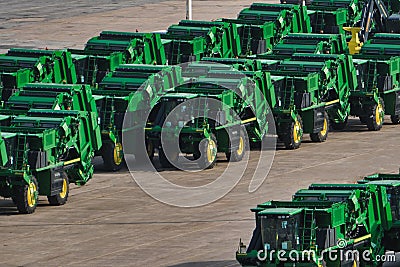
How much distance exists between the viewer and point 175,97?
2037 inches

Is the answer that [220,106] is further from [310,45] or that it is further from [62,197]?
[310,45]

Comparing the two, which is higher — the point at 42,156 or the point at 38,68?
the point at 38,68

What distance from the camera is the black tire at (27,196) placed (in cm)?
4438

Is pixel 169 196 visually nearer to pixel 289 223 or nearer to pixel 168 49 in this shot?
pixel 289 223

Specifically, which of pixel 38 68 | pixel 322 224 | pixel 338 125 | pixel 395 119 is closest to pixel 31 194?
pixel 322 224

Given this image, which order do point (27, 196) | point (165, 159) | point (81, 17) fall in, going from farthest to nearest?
point (81, 17) → point (165, 159) → point (27, 196)

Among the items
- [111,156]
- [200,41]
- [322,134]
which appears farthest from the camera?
[200,41]

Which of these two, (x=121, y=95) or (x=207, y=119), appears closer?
(x=207, y=119)

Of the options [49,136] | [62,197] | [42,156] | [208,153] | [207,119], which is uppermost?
[49,136]

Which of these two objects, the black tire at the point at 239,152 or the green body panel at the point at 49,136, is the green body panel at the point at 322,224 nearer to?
the green body panel at the point at 49,136

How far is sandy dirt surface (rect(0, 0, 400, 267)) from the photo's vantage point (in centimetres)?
3909

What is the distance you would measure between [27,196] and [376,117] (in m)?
18.4

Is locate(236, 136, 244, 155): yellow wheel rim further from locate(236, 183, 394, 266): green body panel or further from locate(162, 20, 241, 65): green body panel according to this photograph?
locate(236, 183, 394, 266): green body panel

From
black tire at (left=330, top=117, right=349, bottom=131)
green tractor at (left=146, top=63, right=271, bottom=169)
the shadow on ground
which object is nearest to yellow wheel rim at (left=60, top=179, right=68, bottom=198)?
green tractor at (left=146, top=63, right=271, bottom=169)
